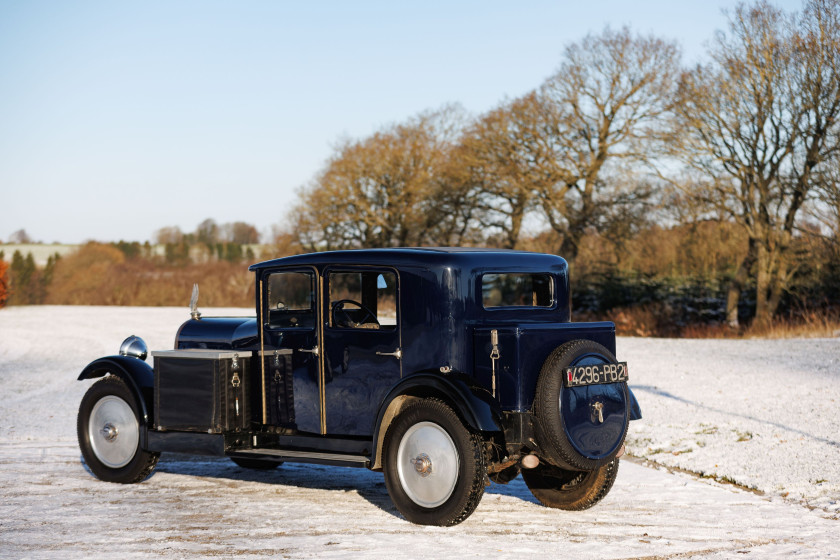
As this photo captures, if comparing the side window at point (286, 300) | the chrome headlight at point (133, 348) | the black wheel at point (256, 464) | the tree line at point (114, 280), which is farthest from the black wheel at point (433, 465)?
the tree line at point (114, 280)

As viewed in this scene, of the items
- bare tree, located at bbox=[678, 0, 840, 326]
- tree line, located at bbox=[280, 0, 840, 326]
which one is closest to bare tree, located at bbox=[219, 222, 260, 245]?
tree line, located at bbox=[280, 0, 840, 326]

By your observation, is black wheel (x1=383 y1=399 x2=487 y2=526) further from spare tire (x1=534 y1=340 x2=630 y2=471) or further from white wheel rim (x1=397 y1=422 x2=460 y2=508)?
spare tire (x1=534 y1=340 x2=630 y2=471)

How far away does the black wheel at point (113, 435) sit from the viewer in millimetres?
7840

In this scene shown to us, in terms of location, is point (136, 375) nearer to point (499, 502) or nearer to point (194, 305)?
point (194, 305)

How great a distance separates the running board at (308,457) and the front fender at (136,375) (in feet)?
3.46

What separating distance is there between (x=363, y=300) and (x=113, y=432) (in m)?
2.52

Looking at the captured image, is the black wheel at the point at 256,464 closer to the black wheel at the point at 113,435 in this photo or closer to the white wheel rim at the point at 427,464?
the black wheel at the point at 113,435

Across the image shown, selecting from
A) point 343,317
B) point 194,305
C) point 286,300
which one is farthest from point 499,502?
point 194,305

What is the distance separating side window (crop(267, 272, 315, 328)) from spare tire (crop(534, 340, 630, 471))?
2303 mm

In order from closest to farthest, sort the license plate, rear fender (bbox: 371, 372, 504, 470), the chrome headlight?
rear fender (bbox: 371, 372, 504, 470) → the license plate → the chrome headlight

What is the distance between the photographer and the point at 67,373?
17969mm

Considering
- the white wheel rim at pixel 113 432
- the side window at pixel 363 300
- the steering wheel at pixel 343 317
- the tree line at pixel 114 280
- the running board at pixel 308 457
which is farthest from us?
the tree line at pixel 114 280

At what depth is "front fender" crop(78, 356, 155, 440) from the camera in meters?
7.75

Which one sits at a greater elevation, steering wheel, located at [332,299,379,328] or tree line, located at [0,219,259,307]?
tree line, located at [0,219,259,307]
